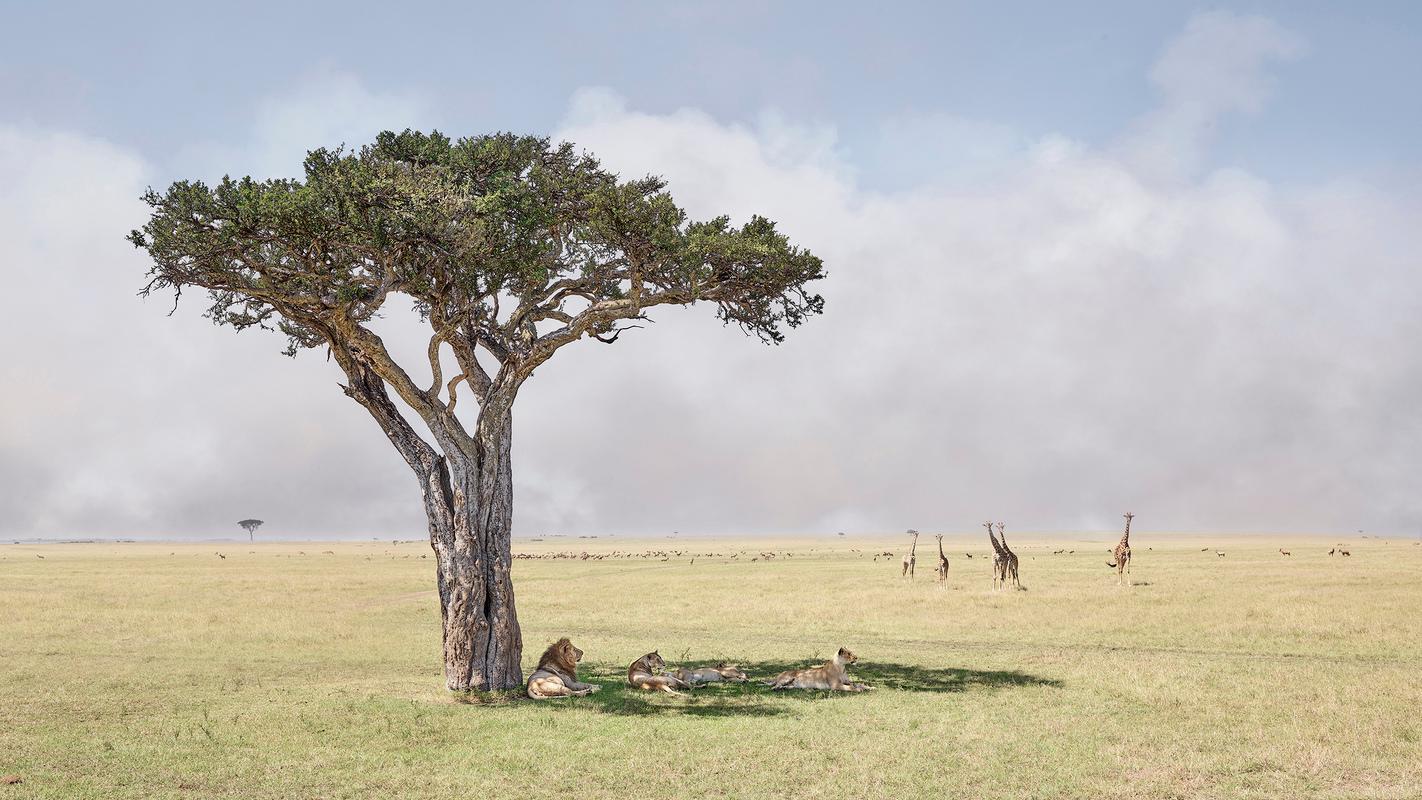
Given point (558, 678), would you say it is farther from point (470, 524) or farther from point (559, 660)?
point (470, 524)

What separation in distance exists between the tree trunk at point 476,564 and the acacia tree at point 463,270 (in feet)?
0.11

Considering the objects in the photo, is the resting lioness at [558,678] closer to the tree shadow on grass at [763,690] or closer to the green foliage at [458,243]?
the tree shadow on grass at [763,690]

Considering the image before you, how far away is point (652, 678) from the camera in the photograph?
19578 millimetres

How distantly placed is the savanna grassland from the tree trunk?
3.50 ft

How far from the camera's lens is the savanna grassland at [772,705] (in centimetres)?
1309

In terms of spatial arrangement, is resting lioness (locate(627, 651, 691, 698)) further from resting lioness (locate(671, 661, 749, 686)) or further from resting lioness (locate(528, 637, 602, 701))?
resting lioness (locate(528, 637, 602, 701))

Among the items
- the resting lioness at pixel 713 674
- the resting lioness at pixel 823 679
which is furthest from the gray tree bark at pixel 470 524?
the resting lioness at pixel 823 679

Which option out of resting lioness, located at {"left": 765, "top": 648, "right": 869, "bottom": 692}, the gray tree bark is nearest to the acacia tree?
the gray tree bark

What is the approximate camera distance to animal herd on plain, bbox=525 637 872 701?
63.6ft

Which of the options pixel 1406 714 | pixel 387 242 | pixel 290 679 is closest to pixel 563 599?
pixel 290 679

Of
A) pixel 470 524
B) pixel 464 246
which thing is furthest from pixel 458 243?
pixel 470 524

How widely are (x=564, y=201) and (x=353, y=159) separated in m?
4.43

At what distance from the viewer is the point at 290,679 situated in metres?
23.2

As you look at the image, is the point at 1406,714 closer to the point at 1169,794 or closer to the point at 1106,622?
the point at 1169,794
